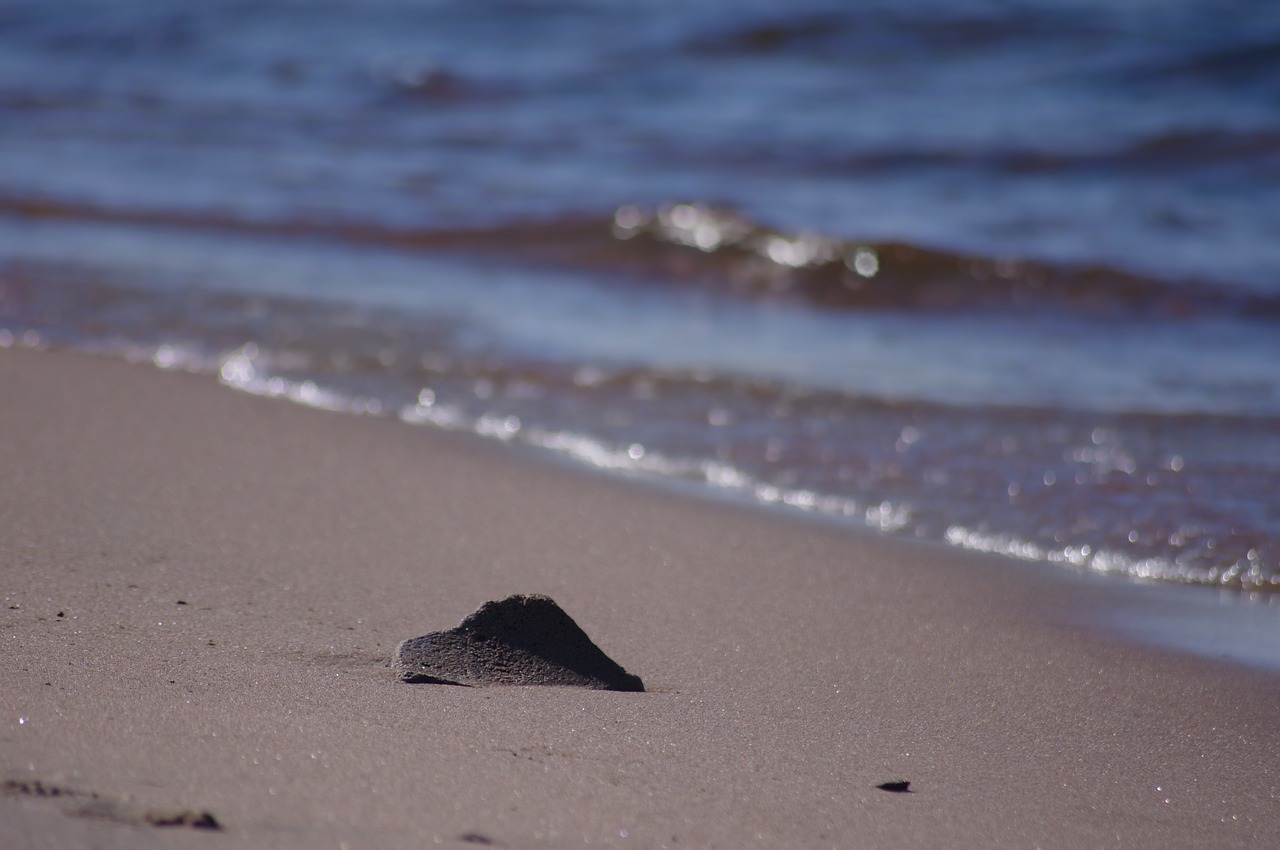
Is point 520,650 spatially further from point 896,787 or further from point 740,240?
point 740,240

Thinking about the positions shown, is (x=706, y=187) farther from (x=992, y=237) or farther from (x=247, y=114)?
(x=247, y=114)

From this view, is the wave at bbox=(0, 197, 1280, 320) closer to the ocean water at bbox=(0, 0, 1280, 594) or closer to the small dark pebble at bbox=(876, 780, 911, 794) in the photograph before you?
the ocean water at bbox=(0, 0, 1280, 594)

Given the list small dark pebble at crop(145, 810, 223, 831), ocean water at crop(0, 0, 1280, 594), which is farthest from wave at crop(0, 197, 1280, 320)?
small dark pebble at crop(145, 810, 223, 831)

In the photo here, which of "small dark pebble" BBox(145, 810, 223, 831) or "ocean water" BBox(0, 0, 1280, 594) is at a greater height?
"ocean water" BBox(0, 0, 1280, 594)

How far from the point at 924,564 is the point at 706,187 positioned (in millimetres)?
4900

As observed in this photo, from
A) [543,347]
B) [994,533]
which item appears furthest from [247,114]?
[994,533]

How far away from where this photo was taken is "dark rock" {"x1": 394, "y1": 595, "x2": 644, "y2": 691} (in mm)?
1748

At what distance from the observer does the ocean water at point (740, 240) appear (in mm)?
3287

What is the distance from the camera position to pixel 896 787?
1566 millimetres

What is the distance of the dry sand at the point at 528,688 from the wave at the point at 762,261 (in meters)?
2.88

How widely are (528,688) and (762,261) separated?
169 inches

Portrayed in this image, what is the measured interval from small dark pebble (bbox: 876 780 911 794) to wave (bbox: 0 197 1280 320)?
12.8ft

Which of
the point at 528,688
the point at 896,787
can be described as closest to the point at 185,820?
the point at 528,688

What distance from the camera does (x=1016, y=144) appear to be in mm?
7551
